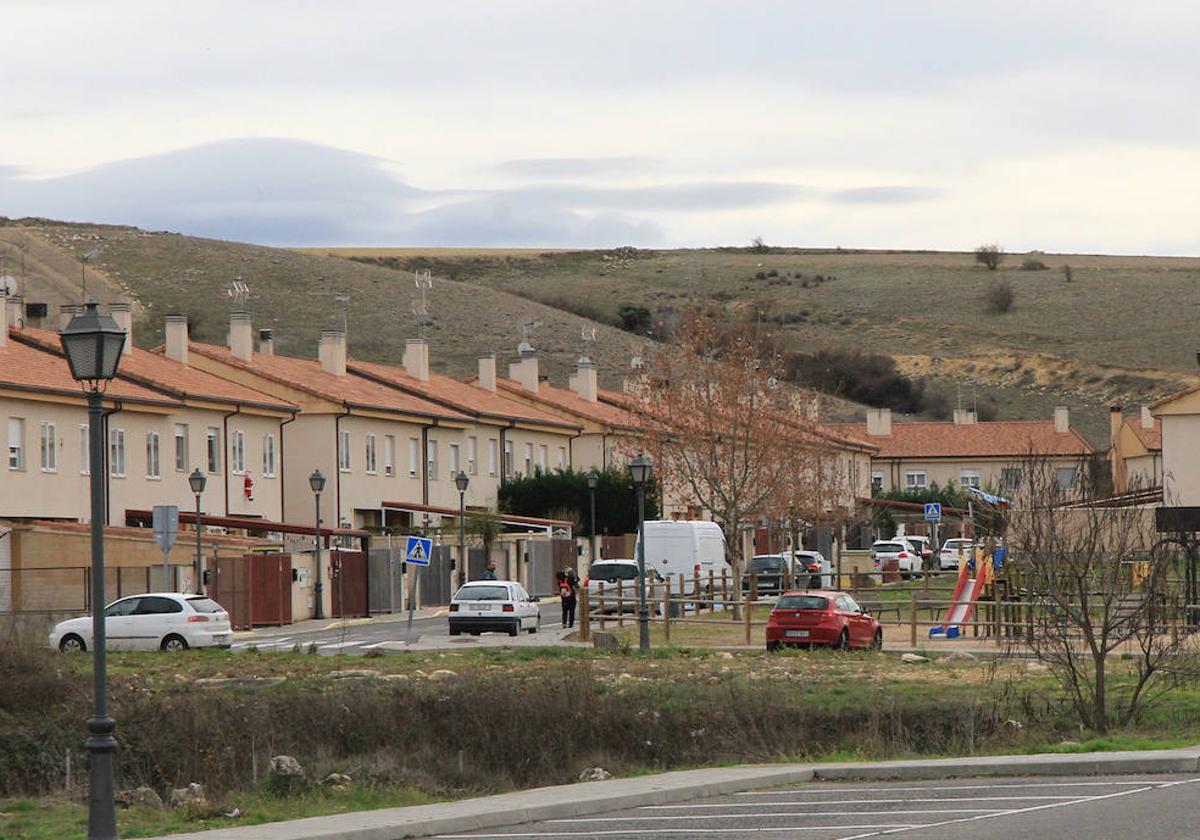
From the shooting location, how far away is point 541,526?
74000 millimetres

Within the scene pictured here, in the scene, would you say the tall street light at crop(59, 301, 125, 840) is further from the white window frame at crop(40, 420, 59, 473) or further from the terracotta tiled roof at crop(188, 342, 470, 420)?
the terracotta tiled roof at crop(188, 342, 470, 420)

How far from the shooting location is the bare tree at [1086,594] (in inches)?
1015

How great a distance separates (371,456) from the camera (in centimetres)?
7150

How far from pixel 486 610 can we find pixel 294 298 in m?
87.7

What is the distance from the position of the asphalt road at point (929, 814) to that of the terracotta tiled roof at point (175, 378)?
43.2 metres

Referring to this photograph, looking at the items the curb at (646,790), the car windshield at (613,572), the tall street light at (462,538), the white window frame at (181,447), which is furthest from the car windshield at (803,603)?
the white window frame at (181,447)

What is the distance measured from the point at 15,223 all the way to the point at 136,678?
136 meters

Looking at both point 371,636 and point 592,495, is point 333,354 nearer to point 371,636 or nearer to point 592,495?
point 592,495

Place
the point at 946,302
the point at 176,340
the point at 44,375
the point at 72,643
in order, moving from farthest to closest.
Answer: the point at 946,302 < the point at 176,340 < the point at 44,375 < the point at 72,643

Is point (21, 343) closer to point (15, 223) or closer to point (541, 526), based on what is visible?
point (541, 526)

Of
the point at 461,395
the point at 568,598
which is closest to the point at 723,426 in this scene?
the point at 568,598

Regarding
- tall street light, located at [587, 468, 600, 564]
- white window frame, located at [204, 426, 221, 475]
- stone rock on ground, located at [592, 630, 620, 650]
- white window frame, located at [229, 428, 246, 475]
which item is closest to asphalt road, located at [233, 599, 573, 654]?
stone rock on ground, located at [592, 630, 620, 650]

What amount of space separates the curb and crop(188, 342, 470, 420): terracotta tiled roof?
47.9 m

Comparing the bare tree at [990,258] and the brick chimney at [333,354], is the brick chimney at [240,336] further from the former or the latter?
the bare tree at [990,258]
